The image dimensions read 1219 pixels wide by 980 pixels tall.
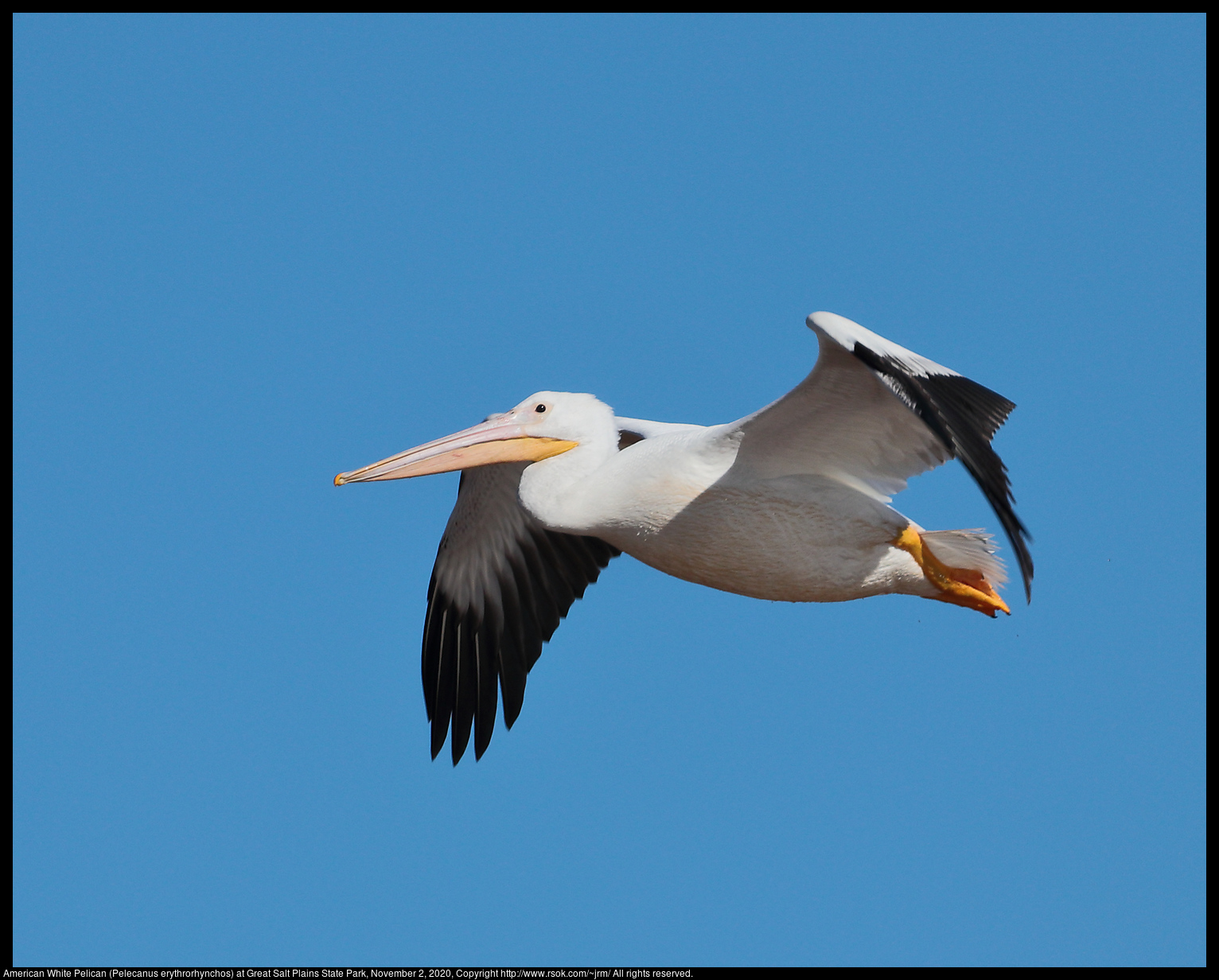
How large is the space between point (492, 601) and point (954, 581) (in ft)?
10.1

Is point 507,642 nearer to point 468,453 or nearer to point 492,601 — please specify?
point 492,601

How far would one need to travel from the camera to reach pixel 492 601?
323 inches

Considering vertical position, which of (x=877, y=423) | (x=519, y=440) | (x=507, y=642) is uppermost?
(x=519, y=440)

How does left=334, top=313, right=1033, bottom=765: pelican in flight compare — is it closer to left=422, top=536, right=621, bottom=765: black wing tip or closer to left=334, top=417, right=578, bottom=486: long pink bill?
left=334, top=417, right=578, bottom=486: long pink bill

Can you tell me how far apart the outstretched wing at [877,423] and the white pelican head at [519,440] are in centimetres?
86

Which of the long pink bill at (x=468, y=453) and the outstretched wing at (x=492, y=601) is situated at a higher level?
the long pink bill at (x=468, y=453)

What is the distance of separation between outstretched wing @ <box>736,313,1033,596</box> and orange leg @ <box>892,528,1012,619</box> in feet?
0.94

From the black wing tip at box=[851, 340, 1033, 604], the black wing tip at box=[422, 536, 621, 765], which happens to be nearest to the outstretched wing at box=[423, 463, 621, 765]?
the black wing tip at box=[422, 536, 621, 765]

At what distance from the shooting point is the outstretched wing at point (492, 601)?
26.2 ft

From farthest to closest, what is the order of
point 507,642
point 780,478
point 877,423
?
point 507,642
point 780,478
point 877,423

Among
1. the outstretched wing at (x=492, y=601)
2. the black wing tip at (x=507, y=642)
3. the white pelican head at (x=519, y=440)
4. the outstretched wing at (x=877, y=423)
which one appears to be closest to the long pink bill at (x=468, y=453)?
the white pelican head at (x=519, y=440)

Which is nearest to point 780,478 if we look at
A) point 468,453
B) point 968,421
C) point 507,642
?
point 968,421

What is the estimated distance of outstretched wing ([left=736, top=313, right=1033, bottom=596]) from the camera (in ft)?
15.2

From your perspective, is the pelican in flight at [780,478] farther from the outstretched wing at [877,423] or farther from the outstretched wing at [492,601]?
the outstretched wing at [492,601]
